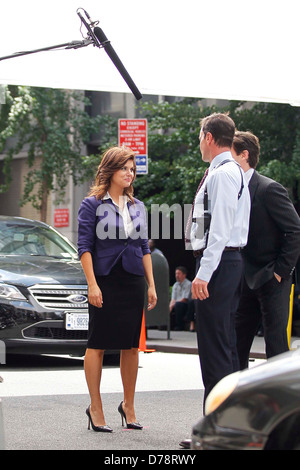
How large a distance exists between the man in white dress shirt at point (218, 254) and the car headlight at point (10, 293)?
4.74m

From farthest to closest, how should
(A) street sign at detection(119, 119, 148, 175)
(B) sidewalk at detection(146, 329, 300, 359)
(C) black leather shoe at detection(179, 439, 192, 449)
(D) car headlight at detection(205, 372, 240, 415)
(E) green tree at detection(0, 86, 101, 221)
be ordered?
(E) green tree at detection(0, 86, 101, 221), (A) street sign at detection(119, 119, 148, 175), (B) sidewalk at detection(146, 329, 300, 359), (C) black leather shoe at detection(179, 439, 192, 449), (D) car headlight at detection(205, 372, 240, 415)

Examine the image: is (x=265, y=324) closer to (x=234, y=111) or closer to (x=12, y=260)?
(x=12, y=260)

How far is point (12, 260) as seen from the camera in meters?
10.5

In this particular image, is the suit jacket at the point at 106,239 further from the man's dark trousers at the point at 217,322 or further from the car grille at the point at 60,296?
the car grille at the point at 60,296

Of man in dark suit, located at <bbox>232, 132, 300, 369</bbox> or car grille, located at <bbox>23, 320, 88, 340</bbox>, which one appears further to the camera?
car grille, located at <bbox>23, 320, 88, 340</bbox>

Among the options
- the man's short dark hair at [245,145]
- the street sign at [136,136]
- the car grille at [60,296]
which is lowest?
the car grille at [60,296]

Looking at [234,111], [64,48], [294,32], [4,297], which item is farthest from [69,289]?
[234,111]

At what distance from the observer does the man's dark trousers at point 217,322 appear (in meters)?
5.22

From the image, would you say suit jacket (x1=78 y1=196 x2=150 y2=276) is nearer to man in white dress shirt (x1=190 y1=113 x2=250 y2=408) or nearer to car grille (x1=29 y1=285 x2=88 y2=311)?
man in white dress shirt (x1=190 y1=113 x2=250 y2=408)

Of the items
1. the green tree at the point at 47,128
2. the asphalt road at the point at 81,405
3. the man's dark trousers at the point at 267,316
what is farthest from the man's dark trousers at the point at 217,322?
the green tree at the point at 47,128

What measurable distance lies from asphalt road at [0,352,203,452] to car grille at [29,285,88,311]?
28.5 inches

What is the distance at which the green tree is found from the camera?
2092cm

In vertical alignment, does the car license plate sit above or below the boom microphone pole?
below

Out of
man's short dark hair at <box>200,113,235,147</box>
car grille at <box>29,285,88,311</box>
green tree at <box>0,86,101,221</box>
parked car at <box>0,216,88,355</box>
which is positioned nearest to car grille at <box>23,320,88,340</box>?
parked car at <box>0,216,88,355</box>
